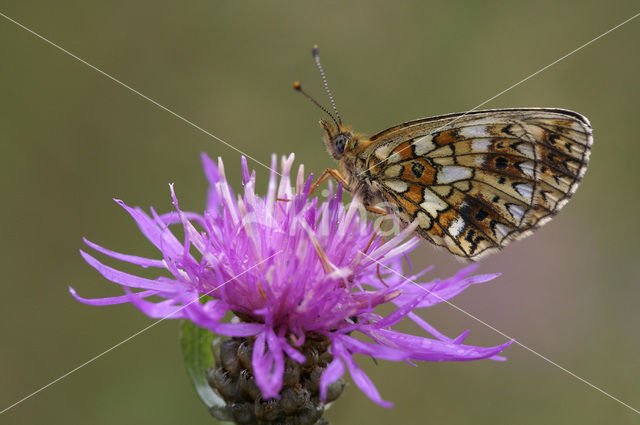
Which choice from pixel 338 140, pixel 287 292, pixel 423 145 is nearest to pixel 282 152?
pixel 338 140

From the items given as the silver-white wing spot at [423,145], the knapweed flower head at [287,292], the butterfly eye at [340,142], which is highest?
the butterfly eye at [340,142]

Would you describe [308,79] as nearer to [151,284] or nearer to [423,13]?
[423,13]

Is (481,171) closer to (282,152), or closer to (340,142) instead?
(340,142)

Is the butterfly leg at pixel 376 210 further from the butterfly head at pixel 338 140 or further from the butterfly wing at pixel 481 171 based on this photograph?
the butterfly head at pixel 338 140

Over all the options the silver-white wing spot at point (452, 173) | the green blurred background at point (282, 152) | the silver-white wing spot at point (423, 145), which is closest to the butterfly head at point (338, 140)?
the silver-white wing spot at point (423, 145)

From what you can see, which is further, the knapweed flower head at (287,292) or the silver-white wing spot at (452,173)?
the silver-white wing spot at (452,173)

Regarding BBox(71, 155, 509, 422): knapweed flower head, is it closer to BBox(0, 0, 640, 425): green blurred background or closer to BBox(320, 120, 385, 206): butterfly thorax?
BBox(320, 120, 385, 206): butterfly thorax

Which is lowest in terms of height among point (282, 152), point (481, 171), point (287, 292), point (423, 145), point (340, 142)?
point (287, 292)

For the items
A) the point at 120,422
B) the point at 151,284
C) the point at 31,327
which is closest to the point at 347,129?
the point at 151,284
